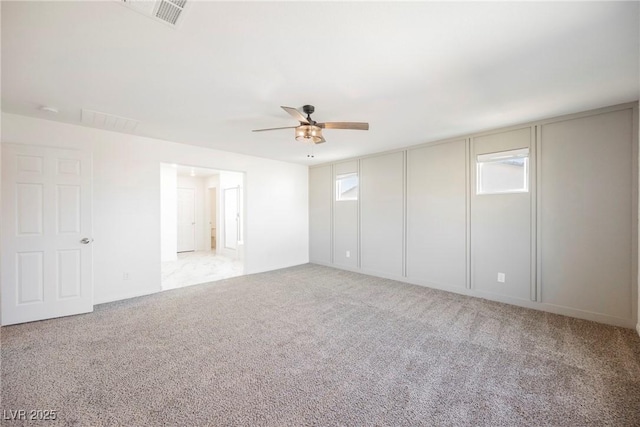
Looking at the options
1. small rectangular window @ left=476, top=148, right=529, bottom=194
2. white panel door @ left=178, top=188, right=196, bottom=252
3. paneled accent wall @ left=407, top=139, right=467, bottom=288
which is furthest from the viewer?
white panel door @ left=178, top=188, right=196, bottom=252

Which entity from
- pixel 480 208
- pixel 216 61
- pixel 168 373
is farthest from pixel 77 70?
pixel 480 208

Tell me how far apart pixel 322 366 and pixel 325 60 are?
8.34ft

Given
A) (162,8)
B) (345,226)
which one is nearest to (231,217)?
(345,226)

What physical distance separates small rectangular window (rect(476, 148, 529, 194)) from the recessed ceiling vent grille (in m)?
4.08

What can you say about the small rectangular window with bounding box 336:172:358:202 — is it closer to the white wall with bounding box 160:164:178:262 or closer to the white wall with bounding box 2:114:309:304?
the white wall with bounding box 2:114:309:304

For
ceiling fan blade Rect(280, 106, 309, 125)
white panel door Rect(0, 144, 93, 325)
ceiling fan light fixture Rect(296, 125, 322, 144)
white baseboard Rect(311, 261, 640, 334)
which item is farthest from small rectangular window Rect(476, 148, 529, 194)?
white panel door Rect(0, 144, 93, 325)

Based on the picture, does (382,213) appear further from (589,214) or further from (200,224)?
(200,224)

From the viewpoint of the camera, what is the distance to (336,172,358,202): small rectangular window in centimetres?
573

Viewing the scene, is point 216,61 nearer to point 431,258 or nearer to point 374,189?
point 374,189

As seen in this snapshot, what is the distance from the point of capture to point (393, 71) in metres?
2.20

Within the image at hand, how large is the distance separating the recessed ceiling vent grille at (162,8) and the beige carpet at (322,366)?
8.35ft

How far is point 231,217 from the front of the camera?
24.8 feet

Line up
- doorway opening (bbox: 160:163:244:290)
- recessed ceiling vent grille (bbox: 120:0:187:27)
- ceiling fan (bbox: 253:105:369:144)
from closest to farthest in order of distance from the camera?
recessed ceiling vent grille (bbox: 120:0:187:27), ceiling fan (bbox: 253:105:369:144), doorway opening (bbox: 160:163:244:290)

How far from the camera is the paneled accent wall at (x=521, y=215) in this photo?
2.95 m
